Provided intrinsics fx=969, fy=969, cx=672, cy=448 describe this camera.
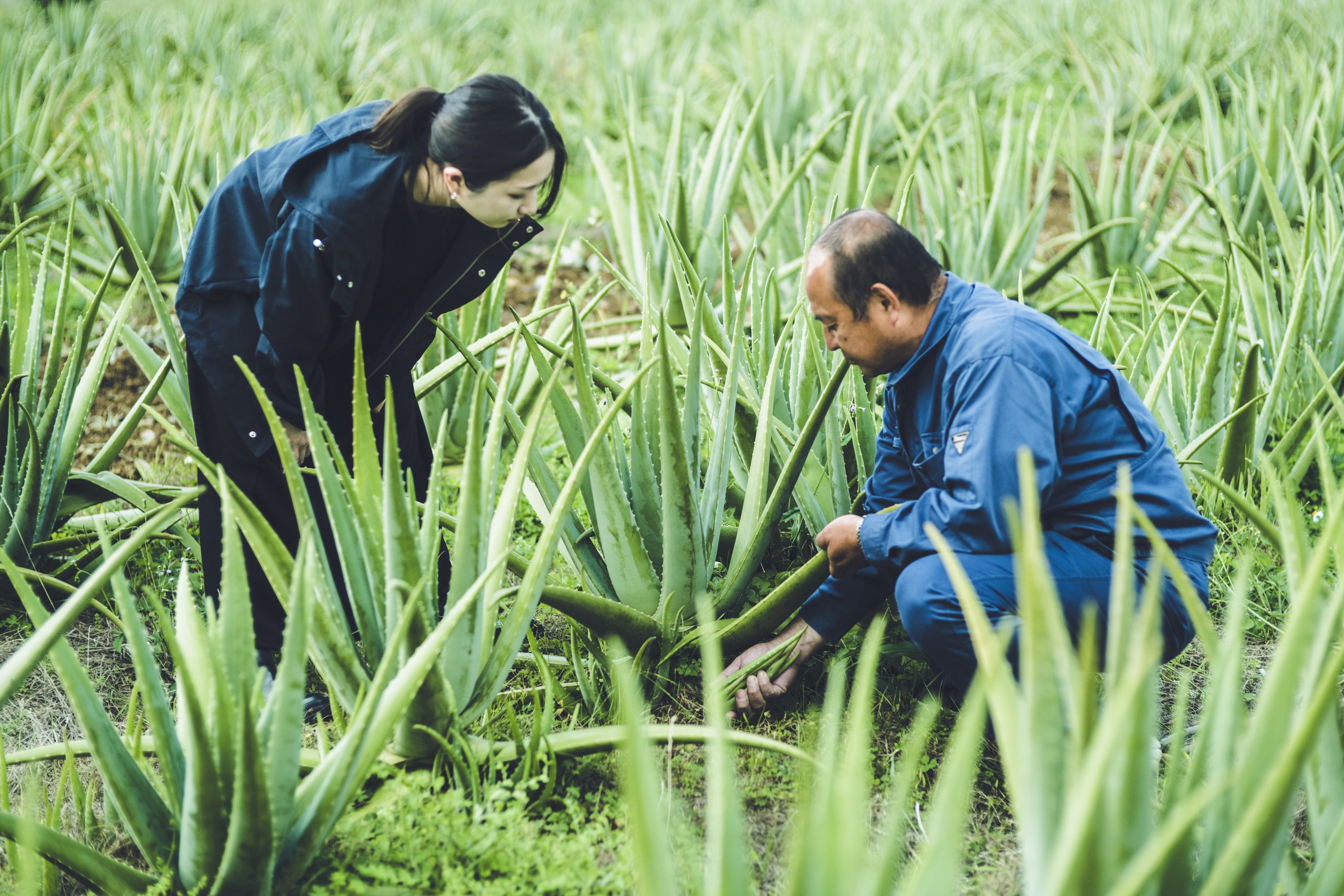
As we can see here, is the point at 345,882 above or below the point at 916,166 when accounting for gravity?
below

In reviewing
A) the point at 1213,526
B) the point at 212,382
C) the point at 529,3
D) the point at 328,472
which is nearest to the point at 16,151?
the point at 212,382

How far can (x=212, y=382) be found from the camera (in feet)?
5.63

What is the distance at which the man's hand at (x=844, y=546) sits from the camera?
1.65 m

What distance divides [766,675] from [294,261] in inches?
42.4

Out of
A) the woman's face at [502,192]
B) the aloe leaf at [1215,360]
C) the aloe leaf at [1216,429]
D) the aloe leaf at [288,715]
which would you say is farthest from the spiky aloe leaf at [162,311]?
the aloe leaf at [1215,360]

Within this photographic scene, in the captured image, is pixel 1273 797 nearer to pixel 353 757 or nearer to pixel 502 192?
pixel 353 757

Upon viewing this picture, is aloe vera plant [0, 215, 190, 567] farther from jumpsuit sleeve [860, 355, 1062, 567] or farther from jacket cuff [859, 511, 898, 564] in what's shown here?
jumpsuit sleeve [860, 355, 1062, 567]

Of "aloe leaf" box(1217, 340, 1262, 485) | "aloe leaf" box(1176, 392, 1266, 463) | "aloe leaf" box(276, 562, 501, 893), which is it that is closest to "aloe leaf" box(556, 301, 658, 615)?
"aloe leaf" box(276, 562, 501, 893)

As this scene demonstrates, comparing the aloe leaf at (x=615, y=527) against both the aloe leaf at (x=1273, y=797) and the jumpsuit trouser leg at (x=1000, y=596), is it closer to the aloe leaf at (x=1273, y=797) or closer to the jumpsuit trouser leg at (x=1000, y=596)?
the jumpsuit trouser leg at (x=1000, y=596)

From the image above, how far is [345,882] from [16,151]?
353cm

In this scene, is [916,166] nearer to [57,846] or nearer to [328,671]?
[328,671]

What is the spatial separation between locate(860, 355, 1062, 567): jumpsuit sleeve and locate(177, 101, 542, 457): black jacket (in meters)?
0.89

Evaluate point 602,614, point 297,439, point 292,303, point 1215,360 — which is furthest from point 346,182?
point 1215,360

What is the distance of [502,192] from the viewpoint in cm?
164
